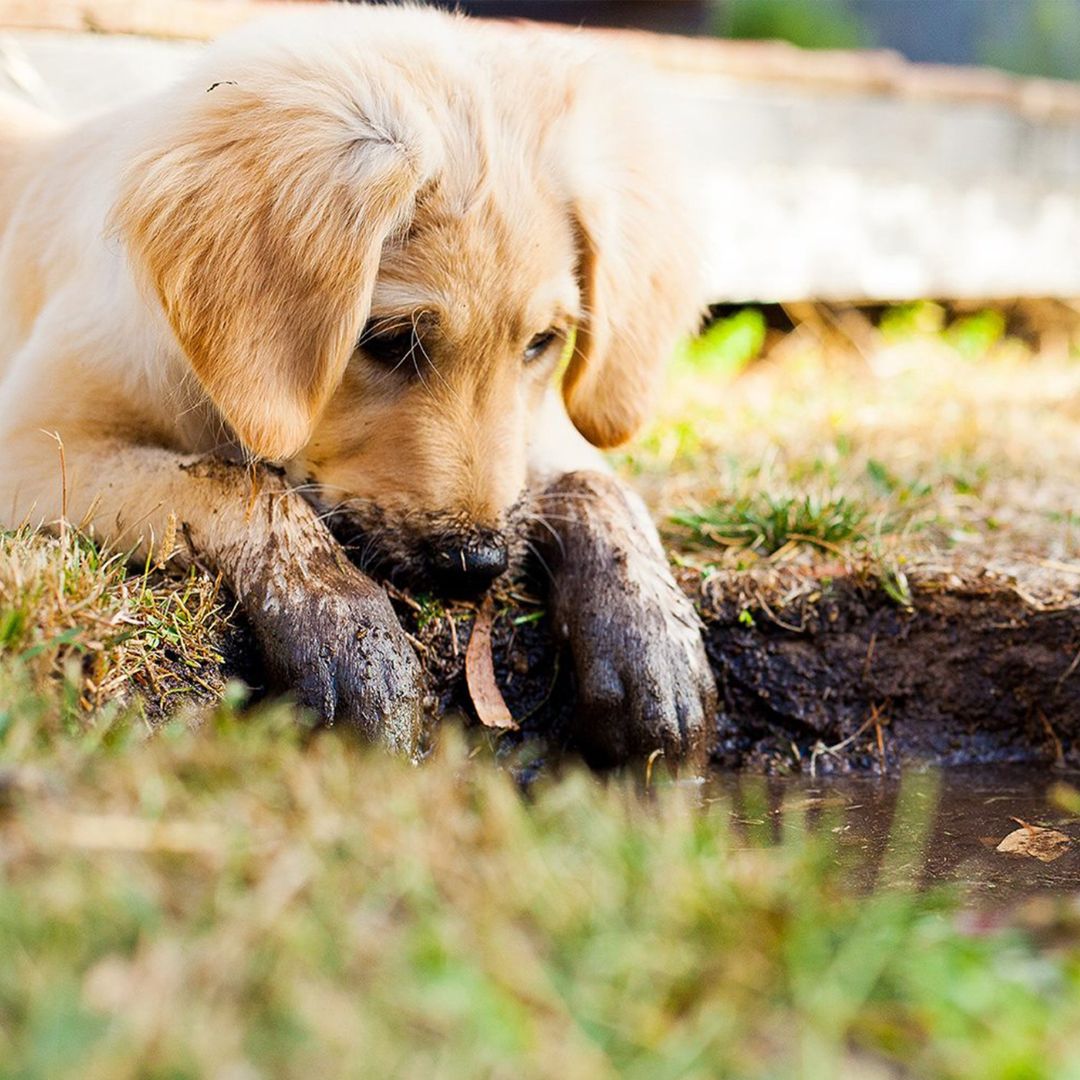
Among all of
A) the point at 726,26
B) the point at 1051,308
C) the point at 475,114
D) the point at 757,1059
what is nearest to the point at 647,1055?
the point at 757,1059

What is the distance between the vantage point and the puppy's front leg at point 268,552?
8.87 feet

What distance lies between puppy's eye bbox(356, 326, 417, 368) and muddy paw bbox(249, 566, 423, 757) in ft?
1.75

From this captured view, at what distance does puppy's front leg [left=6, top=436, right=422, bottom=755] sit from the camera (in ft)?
8.87

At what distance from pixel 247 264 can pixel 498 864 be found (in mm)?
1679

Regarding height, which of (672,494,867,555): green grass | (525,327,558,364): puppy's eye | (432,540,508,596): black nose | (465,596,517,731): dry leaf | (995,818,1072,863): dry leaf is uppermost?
(525,327,558,364): puppy's eye

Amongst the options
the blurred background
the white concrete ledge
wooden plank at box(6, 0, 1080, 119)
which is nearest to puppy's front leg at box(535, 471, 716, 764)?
wooden plank at box(6, 0, 1080, 119)

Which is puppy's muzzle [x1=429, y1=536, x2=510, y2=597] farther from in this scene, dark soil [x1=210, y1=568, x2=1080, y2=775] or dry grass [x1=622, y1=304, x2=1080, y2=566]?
dry grass [x1=622, y1=304, x2=1080, y2=566]

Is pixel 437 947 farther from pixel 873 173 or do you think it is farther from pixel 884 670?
pixel 873 173

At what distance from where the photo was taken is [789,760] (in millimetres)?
3385

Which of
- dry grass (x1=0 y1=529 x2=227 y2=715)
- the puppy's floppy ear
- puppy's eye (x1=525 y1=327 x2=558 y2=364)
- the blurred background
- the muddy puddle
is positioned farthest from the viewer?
the blurred background

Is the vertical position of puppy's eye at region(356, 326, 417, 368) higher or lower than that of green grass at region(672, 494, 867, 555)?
higher

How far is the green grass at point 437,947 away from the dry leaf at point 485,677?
4.41 ft

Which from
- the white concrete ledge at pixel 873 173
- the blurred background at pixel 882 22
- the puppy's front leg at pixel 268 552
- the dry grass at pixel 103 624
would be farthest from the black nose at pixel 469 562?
the blurred background at pixel 882 22

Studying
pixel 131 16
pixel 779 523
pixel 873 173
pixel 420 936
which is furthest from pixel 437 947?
pixel 873 173
